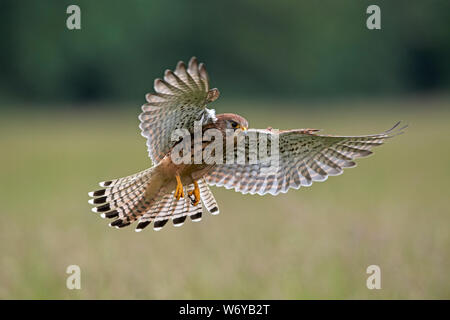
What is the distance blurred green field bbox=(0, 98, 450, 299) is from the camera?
575cm

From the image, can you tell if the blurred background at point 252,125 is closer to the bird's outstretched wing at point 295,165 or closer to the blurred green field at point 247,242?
the blurred green field at point 247,242

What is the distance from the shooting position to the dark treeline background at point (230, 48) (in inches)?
1318

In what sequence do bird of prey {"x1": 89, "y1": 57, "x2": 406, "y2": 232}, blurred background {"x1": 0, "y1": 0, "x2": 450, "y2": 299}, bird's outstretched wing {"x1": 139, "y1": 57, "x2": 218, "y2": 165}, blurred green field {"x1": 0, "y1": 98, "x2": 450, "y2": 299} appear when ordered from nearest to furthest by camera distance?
bird's outstretched wing {"x1": 139, "y1": 57, "x2": 218, "y2": 165}, bird of prey {"x1": 89, "y1": 57, "x2": 406, "y2": 232}, blurred green field {"x1": 0, "y1": 98, "x2": 450, "y2": 299}, blurred background {"x1": 0, "y1": 0, "x2": 450, "y2": 299}

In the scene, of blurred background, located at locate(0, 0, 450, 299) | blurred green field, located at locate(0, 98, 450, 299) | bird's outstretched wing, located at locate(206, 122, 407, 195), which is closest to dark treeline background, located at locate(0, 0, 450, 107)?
blurred background, located at locate(0, 0, 450, 299)

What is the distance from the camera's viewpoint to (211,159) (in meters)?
4.64

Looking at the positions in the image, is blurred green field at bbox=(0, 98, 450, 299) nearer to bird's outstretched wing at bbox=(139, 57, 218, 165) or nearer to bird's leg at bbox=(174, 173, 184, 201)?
bird's leg at bbox=(174, 173, 184, 201)

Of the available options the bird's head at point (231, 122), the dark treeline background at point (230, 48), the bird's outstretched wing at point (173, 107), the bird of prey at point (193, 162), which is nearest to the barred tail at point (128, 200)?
the bird of prey at point (193, 162)

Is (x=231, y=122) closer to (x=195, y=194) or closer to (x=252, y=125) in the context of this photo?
(x=195, y=194)

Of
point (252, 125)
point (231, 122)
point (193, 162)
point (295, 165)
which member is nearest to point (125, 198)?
point (193, 162)

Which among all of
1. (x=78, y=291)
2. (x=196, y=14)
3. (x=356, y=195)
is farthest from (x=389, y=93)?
(x=78, y=291)

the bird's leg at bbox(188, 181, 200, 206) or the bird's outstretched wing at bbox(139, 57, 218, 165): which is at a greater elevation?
the bird's outstretched wing at bbox(139, 57, 218, 165)

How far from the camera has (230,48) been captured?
35.6 meters

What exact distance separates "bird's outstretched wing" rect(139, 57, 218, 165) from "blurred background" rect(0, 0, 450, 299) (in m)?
1.71

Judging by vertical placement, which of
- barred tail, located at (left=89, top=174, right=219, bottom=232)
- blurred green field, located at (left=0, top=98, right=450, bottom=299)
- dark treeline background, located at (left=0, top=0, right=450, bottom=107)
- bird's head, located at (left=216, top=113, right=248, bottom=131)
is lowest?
blurred green field, located at (left=0, top=98, right=450, bottom=299)
